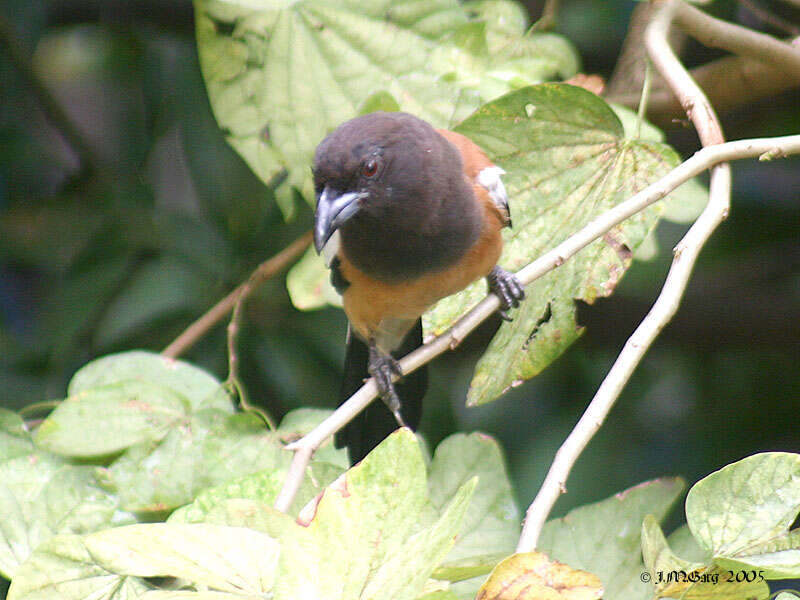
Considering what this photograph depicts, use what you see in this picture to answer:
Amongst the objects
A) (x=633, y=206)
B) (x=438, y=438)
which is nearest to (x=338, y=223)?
(x=633, y=206)

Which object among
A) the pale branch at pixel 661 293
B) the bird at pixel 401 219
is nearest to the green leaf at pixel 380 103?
the bird at pixel 401 219

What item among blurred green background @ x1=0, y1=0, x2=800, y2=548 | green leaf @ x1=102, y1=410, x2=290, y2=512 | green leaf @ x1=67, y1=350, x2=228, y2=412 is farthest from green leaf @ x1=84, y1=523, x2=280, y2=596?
blurred green background @ x1=0, y1=0, x2=800, y2=548

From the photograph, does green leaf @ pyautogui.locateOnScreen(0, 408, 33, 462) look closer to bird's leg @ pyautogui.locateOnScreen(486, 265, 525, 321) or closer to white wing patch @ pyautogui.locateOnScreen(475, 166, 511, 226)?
bird's leg @ pyautogui.locateOnScreen(486, 265, 525, 321)

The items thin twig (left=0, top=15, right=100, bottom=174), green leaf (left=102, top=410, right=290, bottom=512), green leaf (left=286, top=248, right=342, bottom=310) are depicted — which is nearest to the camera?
green leaf (left=102, top=410, right=290, bottom=512)

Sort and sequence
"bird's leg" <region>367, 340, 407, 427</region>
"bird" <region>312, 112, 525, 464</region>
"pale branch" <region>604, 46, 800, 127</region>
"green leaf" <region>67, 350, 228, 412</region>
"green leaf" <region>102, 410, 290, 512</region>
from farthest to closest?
"pale branch" <region>604, 46, 800, 127</region> → "bird's leg" <region>367, 340, 407, 427</region> → "green leaf" <region>67, 350, 228, 412</region> → "bird" <region>312, 112, 525, 464</region> → "green leaf" <region>102, 410, 290, 512</region>

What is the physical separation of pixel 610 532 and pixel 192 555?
0.89 metres

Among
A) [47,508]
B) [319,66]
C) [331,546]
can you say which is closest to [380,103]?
[319,66]

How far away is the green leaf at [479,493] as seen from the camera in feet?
5.36

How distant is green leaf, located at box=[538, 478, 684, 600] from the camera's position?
157 cm

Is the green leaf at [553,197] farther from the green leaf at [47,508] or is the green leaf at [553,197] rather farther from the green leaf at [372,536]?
the green leaf at [47,508]

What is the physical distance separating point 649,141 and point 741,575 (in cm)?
106

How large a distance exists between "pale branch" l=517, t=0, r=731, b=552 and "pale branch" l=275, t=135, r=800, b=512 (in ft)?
0.17

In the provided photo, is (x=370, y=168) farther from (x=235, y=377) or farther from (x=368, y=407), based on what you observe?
(x=368, y=407)

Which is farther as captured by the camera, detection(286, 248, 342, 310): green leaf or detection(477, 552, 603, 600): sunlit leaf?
detection(286, 248, 342, 310): green leaf
